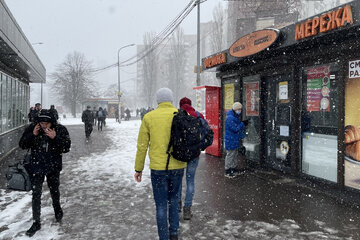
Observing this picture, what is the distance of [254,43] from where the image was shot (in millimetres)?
6824

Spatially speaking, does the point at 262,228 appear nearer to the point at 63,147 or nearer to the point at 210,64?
the point at 63,147

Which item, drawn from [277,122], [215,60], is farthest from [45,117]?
[215,60]

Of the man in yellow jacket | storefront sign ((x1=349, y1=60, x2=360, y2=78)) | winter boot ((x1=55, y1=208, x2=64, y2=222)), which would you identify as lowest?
winter boot ((x1=55, y1=208, x2=64, y2=222))

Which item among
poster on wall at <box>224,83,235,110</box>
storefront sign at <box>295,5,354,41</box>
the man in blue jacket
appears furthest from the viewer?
poster on wall at <box>224,83,235,110</box>

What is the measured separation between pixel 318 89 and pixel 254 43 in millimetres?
1782

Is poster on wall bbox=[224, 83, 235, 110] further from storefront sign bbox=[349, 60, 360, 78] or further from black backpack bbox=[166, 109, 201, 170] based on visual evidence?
black backpack bbox=[166, 109, 201, 170]

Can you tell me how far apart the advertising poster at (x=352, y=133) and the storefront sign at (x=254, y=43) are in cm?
176

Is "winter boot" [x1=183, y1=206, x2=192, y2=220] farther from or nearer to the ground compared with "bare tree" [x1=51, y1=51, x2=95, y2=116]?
nearer to the ground

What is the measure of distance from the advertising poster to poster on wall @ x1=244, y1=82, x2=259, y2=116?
2814 millimetres

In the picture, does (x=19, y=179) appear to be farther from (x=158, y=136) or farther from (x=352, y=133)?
(x=352, y=133)

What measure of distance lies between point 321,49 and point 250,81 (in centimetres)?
263

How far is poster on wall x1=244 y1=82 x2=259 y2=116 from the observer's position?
800cm

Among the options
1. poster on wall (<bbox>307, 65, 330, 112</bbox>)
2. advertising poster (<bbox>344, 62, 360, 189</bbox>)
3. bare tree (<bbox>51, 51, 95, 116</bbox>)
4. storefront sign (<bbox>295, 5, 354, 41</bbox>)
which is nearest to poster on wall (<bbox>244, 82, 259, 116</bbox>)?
poster on wall (<bbox>307, 65, 330, 112</bbox>)

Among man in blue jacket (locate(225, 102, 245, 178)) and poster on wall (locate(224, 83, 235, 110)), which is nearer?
man in blue jacket (locate(225, 102, 245, 178))
